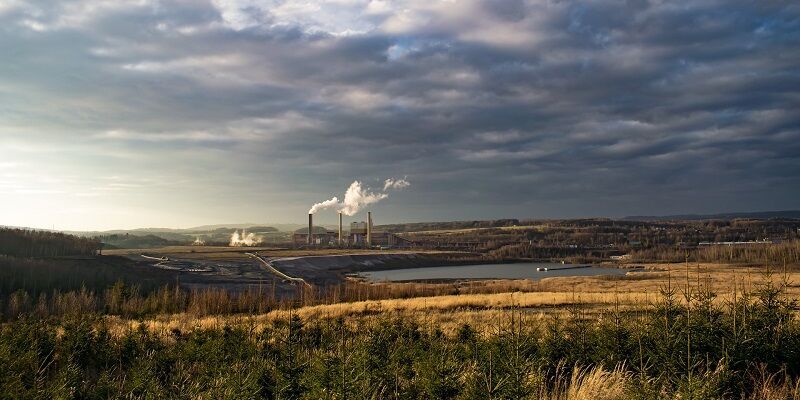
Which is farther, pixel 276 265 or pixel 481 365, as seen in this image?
pixel 276 265

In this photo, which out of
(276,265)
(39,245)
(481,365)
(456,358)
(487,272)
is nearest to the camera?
(481,365)

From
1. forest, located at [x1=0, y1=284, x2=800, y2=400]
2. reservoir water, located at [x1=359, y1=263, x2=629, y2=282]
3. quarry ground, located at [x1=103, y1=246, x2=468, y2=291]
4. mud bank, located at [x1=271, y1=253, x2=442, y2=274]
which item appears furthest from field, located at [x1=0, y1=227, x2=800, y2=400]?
reservoir water, located at [x1=359, y1=263, x2=629, y2=282]

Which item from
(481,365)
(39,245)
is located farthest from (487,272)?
(481,365)

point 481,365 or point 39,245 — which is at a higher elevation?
point 481,365

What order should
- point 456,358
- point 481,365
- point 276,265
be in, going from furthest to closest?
point 276,265
point 456,358
point 481,365

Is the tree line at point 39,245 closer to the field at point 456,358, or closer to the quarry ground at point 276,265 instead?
the quarry ground at point 276,265

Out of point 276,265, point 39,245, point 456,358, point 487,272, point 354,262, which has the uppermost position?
point 456,358

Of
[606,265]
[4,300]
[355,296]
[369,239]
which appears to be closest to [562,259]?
[606,265]

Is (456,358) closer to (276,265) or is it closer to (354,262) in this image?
(276,265)

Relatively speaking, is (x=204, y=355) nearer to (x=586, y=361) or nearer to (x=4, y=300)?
(x=586, y=361)

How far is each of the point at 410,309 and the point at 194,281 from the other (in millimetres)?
53204

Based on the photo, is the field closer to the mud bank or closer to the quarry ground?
the quarry ground

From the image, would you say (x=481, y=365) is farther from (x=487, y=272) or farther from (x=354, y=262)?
(x=487, y=272)

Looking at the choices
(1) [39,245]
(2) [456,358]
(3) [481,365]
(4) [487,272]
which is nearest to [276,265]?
(1) [39,245]
